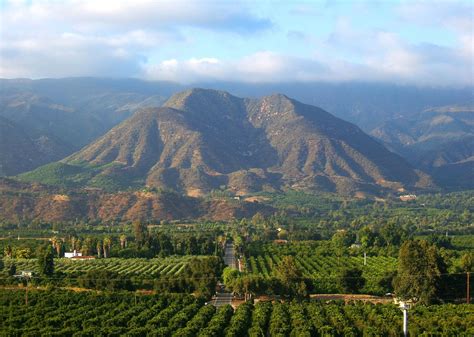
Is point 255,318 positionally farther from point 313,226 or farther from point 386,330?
point 313,226

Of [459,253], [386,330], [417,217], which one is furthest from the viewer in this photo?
[417,217]

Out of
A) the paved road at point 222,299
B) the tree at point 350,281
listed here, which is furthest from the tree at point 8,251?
the tree at point 350,281

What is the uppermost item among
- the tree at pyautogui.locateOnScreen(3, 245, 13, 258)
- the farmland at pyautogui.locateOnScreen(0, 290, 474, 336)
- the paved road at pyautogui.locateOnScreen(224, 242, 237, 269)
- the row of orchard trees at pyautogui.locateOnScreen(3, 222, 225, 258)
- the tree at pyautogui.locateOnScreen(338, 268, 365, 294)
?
the farmland at pyautogui.locateOnScreen(0, 290, 474, 336)

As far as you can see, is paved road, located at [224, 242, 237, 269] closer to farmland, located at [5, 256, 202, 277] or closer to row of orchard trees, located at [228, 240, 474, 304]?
farmland, located at [5, 256, 202, 277]

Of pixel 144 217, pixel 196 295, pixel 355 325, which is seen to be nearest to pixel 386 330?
pixel 355 325

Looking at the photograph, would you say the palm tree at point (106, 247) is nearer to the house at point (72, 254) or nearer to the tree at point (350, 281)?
the house at point (72, 254)

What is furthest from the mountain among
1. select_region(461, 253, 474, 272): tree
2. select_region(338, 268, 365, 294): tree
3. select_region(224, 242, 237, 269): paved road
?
select_region(461, 253, 474, 272): tree
